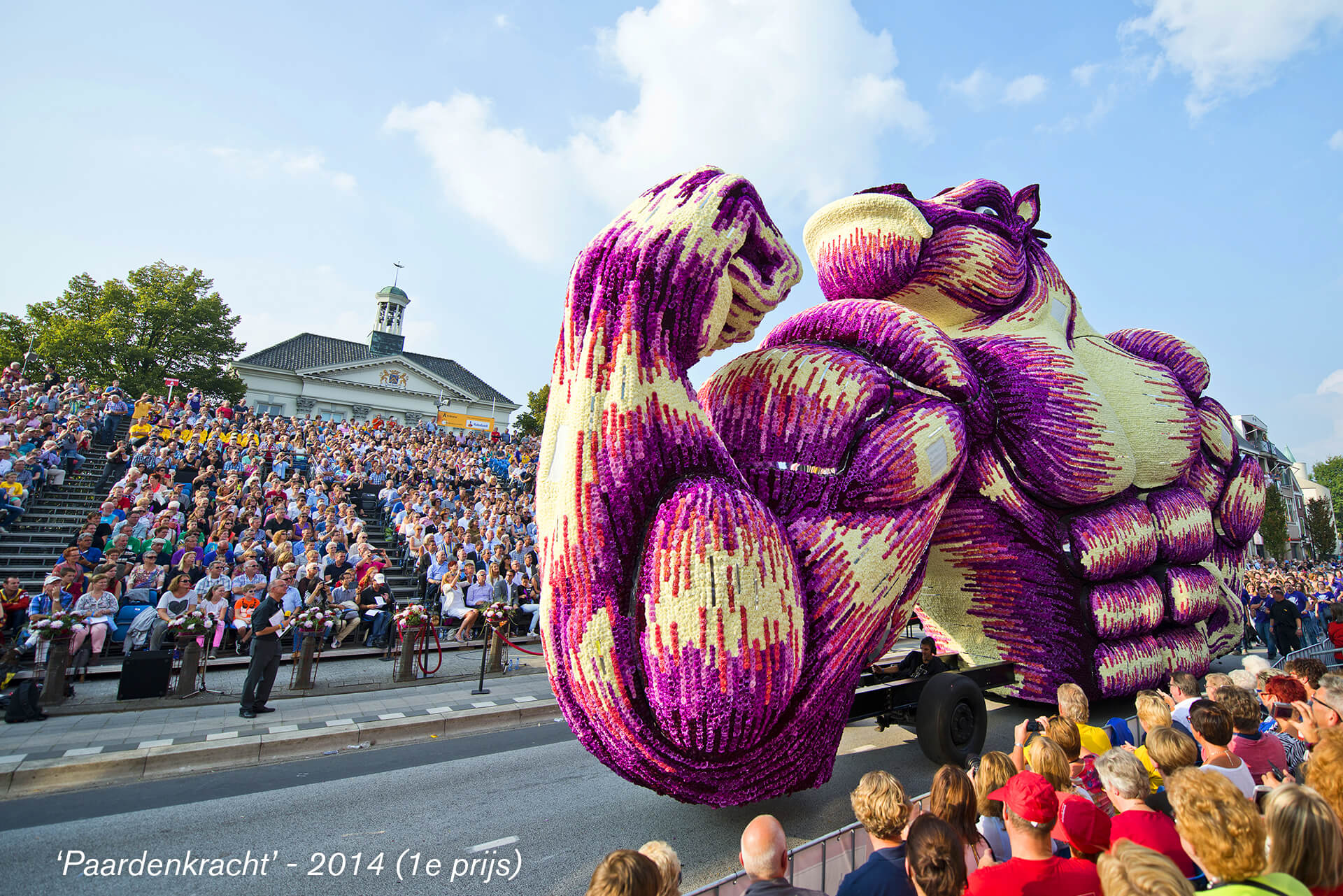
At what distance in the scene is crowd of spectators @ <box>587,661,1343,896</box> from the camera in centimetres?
184

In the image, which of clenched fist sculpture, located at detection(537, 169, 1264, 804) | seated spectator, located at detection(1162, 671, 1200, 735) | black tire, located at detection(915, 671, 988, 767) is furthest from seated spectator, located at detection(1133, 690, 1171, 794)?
black tire, located at detection(915, 671, 988, 767)

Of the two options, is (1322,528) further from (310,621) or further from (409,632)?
(310,621)

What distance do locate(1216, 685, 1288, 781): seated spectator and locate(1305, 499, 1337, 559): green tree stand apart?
174 feet

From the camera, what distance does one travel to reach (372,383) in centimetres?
4406

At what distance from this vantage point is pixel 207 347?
33469mm

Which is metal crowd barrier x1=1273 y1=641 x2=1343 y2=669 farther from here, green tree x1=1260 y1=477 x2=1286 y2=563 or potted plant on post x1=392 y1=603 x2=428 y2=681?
green tree x1=1260 y1=477 x2=1286 y2=563

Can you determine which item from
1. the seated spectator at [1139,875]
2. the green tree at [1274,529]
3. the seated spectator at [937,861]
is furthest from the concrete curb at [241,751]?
the green tree at [1274,529]

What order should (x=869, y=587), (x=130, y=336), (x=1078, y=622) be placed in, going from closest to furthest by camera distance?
(x=869, y=587) < (x=1078, y=622) < (x=130, y=336)

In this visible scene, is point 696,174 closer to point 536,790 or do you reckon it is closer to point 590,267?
point 590,267

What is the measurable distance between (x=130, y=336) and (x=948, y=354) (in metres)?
38.4

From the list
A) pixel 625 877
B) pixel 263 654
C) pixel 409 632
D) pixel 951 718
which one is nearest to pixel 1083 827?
pixel 625 877

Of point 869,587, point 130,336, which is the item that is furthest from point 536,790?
point 130,336

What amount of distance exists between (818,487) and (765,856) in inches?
93.1

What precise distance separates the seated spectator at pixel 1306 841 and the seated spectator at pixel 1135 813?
0.49 meters
